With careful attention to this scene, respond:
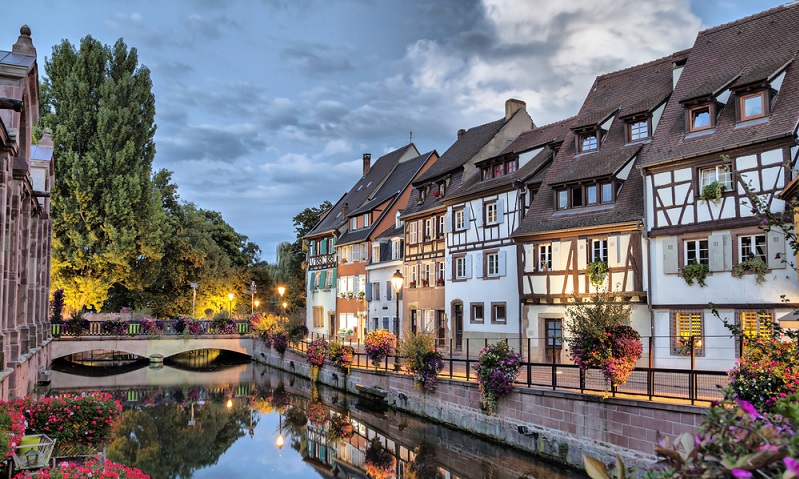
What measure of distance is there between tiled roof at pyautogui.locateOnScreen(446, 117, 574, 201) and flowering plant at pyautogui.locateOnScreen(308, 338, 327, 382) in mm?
8867

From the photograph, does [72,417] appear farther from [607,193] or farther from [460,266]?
[460,266]

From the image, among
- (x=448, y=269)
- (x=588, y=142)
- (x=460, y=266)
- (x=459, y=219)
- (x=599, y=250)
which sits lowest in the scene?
(x=448, y=269)

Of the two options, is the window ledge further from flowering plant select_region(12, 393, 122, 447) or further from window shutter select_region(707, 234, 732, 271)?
flowering plant select_region(12, 393, 122, 447)

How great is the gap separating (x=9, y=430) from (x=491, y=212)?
2174 cm

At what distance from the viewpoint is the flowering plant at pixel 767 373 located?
11.0 metres

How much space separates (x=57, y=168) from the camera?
3822cm

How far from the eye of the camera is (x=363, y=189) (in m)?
47.7

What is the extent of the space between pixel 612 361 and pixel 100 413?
1078cm

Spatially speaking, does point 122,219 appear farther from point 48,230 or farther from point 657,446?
point 657,446

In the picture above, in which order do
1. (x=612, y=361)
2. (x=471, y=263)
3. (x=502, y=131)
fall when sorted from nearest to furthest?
(x=612, y=361) → (x=471, y=263) → (x=502, y=131)

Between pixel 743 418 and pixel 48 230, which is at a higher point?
pixel 48 230

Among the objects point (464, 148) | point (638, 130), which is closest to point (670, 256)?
point (638, 130)

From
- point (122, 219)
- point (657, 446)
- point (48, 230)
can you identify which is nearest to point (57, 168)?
point (122, 219)

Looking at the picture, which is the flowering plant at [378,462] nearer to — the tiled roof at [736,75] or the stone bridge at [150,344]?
the tiled roof at [736,75]
